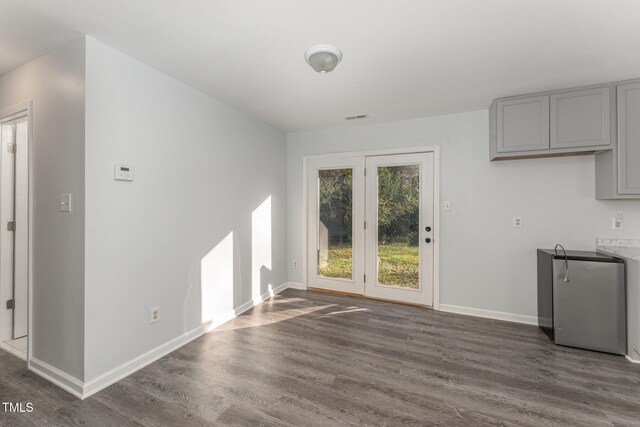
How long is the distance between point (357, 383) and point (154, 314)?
1743 mm

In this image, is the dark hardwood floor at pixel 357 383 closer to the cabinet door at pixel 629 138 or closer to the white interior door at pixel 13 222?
the white interior door at pixel 13 222

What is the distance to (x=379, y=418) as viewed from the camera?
1.73m

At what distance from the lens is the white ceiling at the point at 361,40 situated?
1.66m

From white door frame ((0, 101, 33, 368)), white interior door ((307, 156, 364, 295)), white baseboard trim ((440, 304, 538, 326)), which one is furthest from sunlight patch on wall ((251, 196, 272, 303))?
white baseboard trim ((440, 304, 538, 326))

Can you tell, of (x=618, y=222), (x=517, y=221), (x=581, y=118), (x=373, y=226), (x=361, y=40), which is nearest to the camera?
(x=361, y=40)

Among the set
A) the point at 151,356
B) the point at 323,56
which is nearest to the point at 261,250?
the point at 151,356

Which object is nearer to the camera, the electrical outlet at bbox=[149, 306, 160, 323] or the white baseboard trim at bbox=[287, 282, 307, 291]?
the electrical outlet at bbox=[149, 306, 160, 323]

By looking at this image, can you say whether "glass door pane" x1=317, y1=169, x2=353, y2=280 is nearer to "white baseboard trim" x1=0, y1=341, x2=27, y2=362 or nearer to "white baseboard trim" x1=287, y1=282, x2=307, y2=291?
"white baseboard trim" x1=287, y1=282, x2=307, y2=291

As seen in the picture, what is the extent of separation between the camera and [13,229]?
2.56 m

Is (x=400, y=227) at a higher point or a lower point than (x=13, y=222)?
lower

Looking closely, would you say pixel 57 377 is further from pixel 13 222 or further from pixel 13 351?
pixel 13 222

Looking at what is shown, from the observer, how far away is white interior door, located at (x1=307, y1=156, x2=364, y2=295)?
4.04 metres

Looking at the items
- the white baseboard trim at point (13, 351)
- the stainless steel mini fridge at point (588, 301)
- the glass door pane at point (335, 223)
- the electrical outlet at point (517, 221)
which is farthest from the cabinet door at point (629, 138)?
the white baseboard trim at point (13, 351)

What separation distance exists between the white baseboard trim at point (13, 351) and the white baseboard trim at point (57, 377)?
0.88 feet
